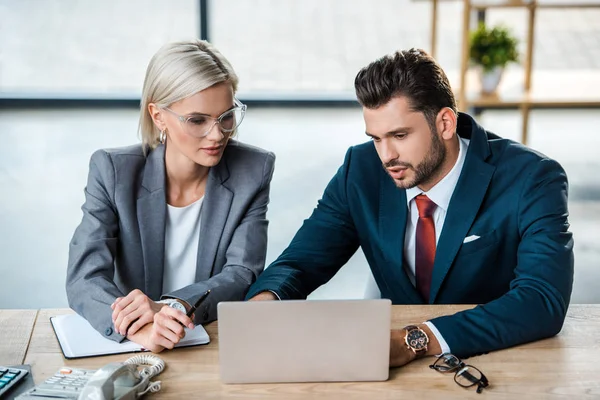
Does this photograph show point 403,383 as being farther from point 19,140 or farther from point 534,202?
point 19,140

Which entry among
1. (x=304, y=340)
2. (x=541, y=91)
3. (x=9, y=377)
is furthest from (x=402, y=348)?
(x=541, y=91)

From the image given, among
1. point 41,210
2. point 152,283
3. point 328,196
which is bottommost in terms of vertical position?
point 41,210

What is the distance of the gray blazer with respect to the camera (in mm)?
2322

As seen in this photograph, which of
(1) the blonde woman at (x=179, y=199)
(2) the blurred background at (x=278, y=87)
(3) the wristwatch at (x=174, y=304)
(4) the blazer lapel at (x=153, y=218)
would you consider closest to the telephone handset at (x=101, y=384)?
(3) the wristwatch at (x=174, y=304)

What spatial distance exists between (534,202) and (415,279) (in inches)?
16.8

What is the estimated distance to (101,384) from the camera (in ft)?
5.00

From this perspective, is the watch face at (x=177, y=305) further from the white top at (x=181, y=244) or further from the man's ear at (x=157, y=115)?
the man's ear at (x=157, y=115)

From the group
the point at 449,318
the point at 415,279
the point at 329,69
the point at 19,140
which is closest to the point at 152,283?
the point at 415,279

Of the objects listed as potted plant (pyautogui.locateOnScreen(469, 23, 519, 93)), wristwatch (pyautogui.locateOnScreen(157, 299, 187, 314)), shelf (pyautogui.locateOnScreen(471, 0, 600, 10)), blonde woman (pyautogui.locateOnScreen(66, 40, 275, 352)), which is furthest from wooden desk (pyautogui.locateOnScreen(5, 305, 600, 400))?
potted plant (pyautogui.locateOnScreen(469, 23, 519, 93))

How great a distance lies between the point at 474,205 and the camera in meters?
2.22

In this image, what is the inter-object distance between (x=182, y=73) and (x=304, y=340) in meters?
0.97

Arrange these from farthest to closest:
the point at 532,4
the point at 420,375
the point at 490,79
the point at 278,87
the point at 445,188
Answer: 1. the point at 278,87
2. the point at 490,79
3. the point at 532,4
4. the point at 445,188
5. the point at 420,375

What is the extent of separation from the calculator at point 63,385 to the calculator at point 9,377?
73 mm

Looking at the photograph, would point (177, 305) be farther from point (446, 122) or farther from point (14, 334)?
point (446, 122)
